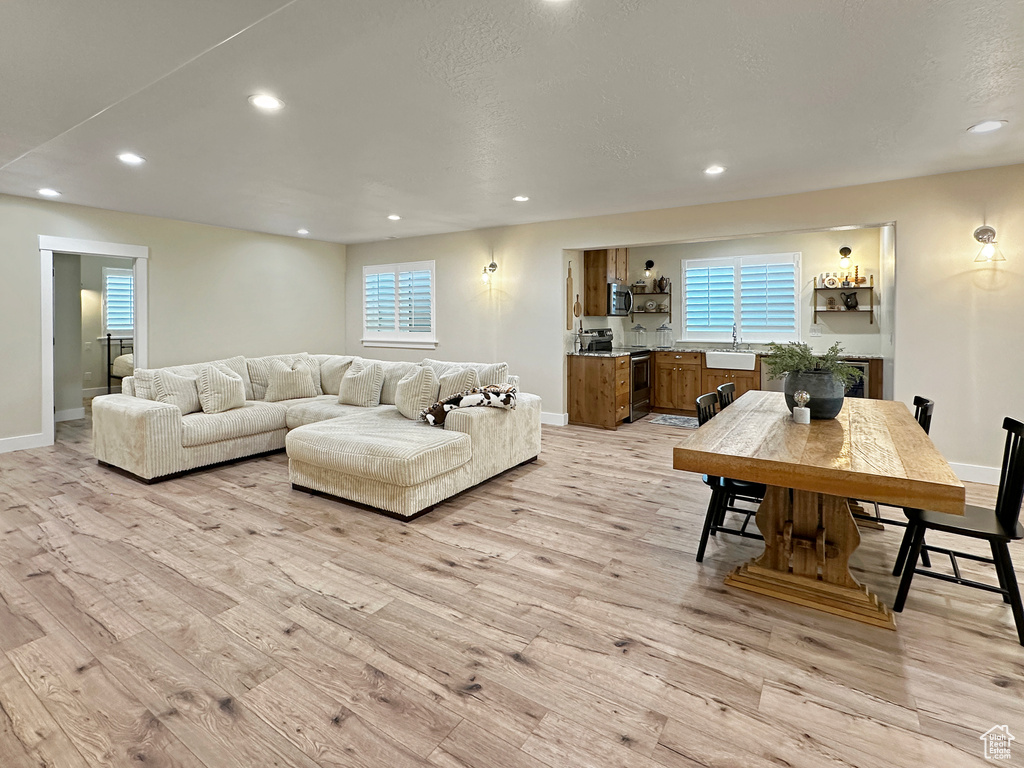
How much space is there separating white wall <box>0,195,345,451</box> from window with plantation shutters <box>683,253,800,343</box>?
18.0 ft

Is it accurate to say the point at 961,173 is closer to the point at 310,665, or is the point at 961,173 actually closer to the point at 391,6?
the point at 391,6

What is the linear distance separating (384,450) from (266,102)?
2.13 metres

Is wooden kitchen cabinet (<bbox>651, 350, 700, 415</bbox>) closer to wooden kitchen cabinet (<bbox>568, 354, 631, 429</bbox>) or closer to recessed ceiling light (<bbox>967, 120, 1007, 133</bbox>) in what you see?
wooden kitchen cabinet (<bbox>568, 354, 631, 429</bbox>)

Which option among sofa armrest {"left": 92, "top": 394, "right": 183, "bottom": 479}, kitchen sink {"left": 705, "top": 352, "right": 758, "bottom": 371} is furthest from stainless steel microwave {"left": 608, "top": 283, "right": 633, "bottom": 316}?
sofa armrest {"left": 92, "top": 394, "right": 183, "bottom": 479}

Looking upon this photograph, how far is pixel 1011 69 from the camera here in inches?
97.5

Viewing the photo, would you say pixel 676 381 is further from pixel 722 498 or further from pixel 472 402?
pixel 722 498

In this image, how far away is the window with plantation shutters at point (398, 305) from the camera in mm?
7574

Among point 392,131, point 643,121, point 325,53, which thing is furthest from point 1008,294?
point 325,53

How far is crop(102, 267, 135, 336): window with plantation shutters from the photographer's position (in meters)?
8.34

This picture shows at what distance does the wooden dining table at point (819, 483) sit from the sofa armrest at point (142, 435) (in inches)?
160

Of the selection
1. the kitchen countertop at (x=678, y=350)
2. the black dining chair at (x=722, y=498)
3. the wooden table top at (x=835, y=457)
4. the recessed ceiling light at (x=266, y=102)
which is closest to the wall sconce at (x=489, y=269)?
the kitchen countertop at (x=678, y=350)

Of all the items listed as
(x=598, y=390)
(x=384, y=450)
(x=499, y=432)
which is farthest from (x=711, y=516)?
(x=598, y=390)

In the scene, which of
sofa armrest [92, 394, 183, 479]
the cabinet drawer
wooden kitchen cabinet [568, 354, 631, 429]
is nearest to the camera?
sofa armrest [92, 394, 183, 479]

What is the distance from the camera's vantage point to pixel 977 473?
4.29m
